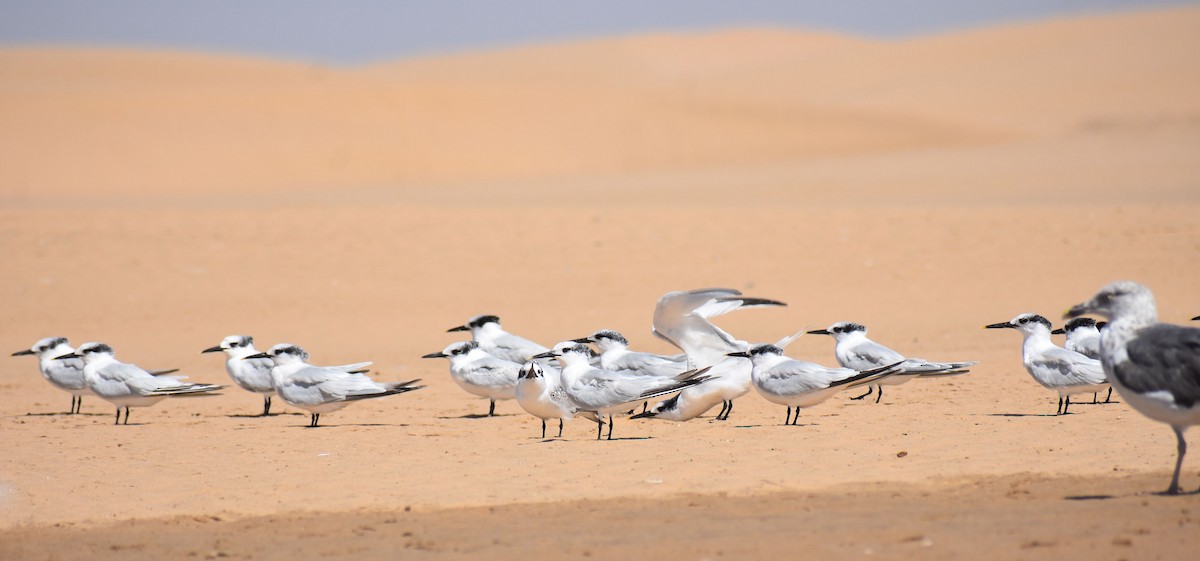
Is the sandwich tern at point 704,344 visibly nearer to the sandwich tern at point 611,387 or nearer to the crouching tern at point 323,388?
the sandwich tern at point 611,387

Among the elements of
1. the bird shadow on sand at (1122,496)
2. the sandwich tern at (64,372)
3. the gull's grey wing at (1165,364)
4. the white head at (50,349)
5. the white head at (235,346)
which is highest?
the gull's grey wing at (1165,364)

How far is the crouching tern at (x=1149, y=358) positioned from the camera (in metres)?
6.50

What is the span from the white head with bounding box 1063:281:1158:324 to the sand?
0.95m

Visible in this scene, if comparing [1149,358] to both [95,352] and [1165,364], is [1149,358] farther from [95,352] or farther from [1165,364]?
[95,352]

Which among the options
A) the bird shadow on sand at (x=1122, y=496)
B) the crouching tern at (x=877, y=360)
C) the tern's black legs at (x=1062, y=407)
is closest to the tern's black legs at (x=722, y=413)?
the crouching tern at (x=877, y=360)

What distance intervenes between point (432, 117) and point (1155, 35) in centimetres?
3972

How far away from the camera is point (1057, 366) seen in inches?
392

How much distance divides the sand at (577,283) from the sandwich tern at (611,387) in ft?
1.18

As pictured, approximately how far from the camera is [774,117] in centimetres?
Result: 4497

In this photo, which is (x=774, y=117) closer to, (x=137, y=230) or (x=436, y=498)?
(x=137, y=230)

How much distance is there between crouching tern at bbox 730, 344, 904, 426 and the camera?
991 cm

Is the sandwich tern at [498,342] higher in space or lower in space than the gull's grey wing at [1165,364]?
lower

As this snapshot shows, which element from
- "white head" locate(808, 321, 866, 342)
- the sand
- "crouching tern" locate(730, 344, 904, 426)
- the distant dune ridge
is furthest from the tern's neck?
the distant dune ridge

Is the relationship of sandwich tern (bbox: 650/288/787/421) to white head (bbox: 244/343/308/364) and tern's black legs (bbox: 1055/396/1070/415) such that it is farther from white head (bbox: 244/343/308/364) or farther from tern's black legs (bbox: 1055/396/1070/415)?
white head (bbox: 244/343/308/364)
